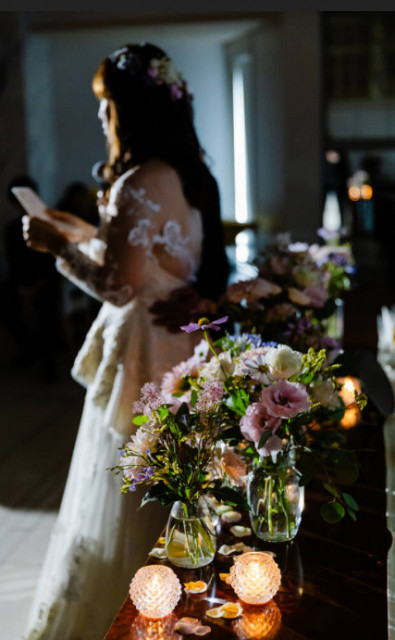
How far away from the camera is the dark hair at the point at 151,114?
1826mm

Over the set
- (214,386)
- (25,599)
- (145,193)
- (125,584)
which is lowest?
(25,599)

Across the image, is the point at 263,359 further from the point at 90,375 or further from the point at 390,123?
the point at 390,123

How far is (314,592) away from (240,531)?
202mm

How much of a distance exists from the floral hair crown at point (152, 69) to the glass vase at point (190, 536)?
1124 mm

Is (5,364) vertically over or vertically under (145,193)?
under

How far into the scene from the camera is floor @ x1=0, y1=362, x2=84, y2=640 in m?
2.53

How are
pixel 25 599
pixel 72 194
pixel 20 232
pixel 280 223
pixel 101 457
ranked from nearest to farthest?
pixel 101 457 → pixel 25 599 → pixel 20 232 → pixel 72 194 → pixel 280 223

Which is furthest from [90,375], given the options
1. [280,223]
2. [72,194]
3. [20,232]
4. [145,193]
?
[280,223]

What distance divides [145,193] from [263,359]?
2.86 feet

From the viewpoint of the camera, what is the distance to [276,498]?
47.1 inches

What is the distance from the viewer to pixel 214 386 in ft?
3.54

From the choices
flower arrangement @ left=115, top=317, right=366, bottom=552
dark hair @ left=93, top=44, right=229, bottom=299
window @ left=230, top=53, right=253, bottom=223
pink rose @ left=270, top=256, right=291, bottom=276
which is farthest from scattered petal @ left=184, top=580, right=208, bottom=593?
window @ left=230, top=53, right=253, bottom=223

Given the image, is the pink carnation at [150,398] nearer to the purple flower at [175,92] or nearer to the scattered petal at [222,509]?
the scattered petal at [222,509]

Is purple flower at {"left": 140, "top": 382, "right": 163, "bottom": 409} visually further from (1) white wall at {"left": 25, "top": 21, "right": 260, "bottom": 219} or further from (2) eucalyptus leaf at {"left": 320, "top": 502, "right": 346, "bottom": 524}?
(1) white wall at {"left": 25, "top": 21, "right": 260, "bottom": 219}
